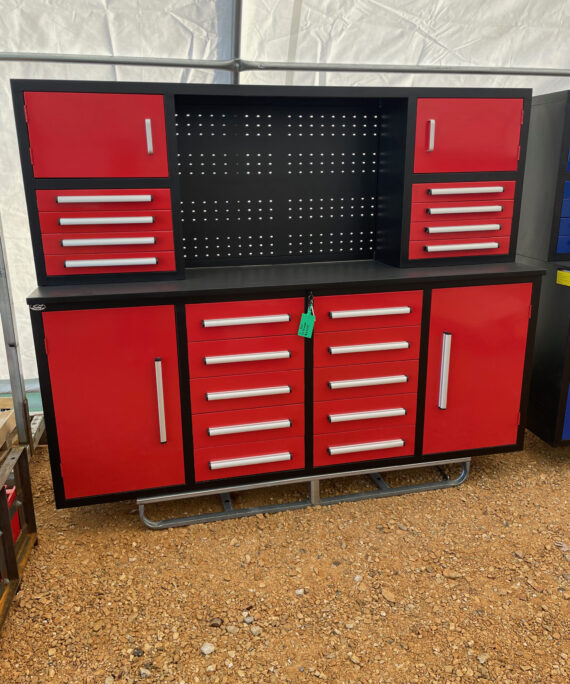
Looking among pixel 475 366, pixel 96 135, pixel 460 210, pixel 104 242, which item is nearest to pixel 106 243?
pixel 104 242

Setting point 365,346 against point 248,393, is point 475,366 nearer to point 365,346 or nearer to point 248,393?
point 365,346

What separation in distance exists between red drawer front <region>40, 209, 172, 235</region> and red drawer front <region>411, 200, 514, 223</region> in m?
1.10

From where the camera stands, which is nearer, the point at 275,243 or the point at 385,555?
the point at 385,555

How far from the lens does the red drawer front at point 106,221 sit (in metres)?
2.16

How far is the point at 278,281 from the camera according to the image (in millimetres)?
2314

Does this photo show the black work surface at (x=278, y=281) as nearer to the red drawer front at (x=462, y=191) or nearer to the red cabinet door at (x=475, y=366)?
the red cabinet door at (x=475, y=366)

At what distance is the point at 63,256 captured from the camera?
2207mm

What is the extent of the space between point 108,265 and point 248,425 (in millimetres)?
853

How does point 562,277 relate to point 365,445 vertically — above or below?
above

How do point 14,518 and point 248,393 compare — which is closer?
point 14,518

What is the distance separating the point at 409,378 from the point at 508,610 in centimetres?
96

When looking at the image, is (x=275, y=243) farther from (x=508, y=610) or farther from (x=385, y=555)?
(x=508, y=610)

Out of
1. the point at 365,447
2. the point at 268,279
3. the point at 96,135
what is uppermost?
the point at 96,135

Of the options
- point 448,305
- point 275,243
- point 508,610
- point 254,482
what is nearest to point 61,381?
point 254,482
